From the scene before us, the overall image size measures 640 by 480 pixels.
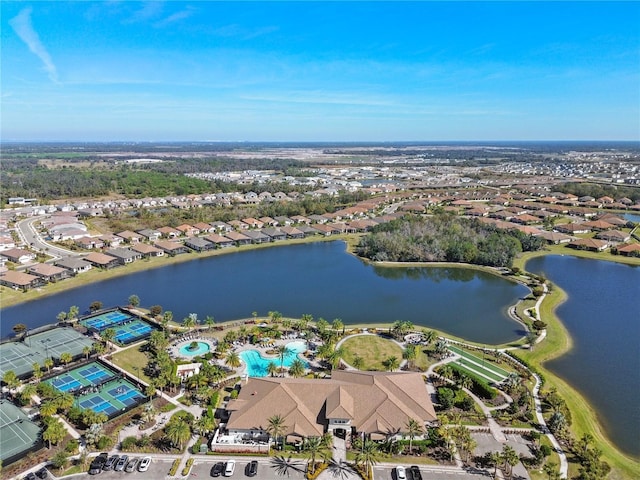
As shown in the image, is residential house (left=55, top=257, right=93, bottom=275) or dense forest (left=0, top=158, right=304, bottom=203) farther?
dense forest (left=0, top=158, right=304, bottom=203)

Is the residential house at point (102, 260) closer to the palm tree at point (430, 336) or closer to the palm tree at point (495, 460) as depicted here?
the palm tree at point (430, 336)

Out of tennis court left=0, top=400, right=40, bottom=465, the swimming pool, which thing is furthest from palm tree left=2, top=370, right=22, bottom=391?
the swimming pool

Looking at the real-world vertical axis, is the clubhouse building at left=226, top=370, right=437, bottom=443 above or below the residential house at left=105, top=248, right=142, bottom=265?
above

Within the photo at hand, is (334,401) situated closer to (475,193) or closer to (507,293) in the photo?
(507,293)

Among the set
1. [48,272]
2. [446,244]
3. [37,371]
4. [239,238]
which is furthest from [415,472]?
[239,238]

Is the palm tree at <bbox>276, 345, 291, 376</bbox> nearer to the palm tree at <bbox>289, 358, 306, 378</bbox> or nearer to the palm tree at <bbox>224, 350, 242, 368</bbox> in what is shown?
the palm tree at <bbox>289, 358, 306, 378</bbox>
